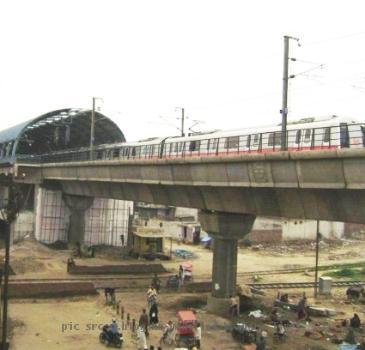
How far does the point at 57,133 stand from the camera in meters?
71.6

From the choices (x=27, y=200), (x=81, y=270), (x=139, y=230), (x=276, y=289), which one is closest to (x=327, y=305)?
(x=276, y=289)

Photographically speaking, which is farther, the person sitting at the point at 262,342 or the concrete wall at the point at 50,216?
the concrete wall at the point at 50,216

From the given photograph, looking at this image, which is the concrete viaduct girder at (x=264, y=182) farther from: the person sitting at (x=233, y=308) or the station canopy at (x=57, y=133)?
the station canopy at (x=57, y=133)

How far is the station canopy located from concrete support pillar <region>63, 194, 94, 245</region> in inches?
527

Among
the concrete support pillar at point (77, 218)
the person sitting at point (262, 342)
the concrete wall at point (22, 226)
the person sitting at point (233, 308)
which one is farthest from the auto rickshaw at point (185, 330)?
the concrete wall at point (22, 226)

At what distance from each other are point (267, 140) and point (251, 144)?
1.40 meters

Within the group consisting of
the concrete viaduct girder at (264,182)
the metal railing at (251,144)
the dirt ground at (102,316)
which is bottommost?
the dirt ground at (102,316)

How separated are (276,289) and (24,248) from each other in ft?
77.8

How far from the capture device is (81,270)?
39875 mm

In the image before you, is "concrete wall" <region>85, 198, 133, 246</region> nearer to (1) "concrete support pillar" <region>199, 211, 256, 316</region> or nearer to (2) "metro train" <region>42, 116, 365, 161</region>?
(2) "metro train" <region>42, 116, 365, 161</region>

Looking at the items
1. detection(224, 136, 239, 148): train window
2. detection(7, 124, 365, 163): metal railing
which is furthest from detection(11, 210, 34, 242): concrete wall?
detection(224, 136, 239, 148): train window

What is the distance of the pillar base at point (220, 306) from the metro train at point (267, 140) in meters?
7.85

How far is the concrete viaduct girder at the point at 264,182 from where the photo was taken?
58.7 ft

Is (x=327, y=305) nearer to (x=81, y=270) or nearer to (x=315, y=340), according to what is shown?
(x=315, y=340)
